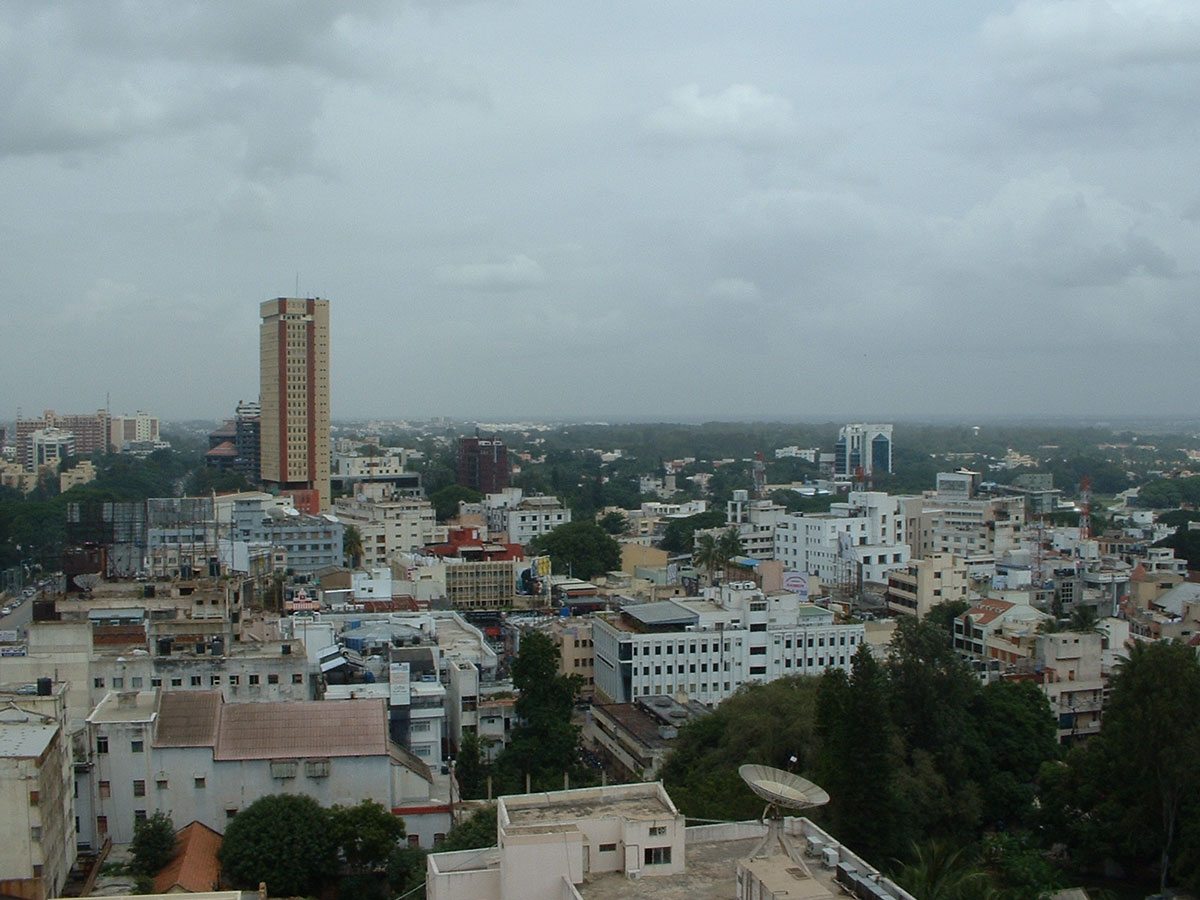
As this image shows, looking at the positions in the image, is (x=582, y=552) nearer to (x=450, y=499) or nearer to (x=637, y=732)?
(x=450, y=499)

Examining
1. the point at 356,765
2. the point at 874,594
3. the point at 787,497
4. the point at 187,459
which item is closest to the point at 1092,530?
the point at 787,497

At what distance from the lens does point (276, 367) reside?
239 feet

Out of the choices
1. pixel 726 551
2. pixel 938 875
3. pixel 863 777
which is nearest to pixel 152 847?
pixel 863 777

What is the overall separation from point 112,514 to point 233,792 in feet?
53.7

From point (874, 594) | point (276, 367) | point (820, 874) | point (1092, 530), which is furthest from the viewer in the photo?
point (276, 367)

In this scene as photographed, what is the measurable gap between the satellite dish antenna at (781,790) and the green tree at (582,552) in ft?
125

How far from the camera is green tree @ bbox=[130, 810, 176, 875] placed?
1802 cm

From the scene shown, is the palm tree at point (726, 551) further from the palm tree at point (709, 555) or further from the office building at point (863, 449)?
the office building at point (863, 449)

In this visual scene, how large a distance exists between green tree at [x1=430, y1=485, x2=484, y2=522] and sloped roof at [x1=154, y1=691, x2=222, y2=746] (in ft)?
172

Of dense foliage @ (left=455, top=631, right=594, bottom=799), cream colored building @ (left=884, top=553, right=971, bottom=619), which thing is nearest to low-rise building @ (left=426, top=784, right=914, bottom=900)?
dense foliage @ (left=455, top=631, right=594, bottom=799)

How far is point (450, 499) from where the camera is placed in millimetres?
75375

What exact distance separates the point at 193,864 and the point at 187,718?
2903mm

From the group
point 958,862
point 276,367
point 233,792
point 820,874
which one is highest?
point 276,367

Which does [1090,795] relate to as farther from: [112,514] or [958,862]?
[112,514]
